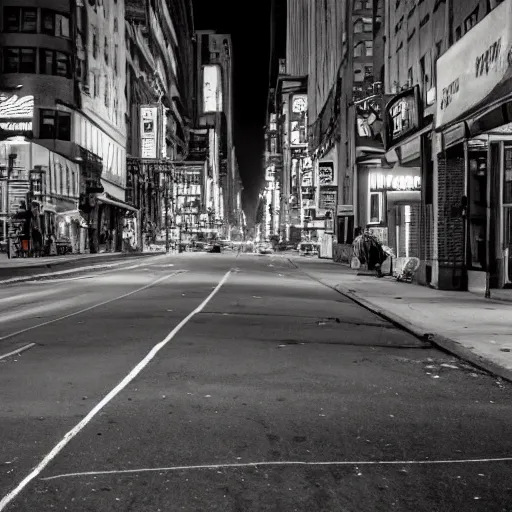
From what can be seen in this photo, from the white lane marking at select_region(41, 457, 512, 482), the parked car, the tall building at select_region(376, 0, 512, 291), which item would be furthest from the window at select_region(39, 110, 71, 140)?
the white lane marking at select_region(41, 457, 512, 482)

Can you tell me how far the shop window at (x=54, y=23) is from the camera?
5594cm

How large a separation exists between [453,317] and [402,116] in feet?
39.4

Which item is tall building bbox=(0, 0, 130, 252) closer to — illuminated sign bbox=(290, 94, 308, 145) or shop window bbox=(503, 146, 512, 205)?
shop window bbox=(503, 146, 512, 205)

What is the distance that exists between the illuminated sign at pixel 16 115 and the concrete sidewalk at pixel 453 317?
38.5 meters

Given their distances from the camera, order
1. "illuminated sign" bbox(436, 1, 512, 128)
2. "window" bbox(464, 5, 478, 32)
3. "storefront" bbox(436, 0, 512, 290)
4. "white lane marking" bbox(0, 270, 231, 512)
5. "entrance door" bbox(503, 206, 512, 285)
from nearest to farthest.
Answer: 1. "white lane marking" bbox(0, 270, 231, 512)
2. "illuminated sign" bbox(436, 1, 512, 128)
3. "storefront" bbox(436, 0, 512, 290)
4. "window" bbox(464, 5, 478, 32)
5. "entrance door" bbox(503, 206, 512, 285)

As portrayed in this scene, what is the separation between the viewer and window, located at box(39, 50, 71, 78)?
184 ft

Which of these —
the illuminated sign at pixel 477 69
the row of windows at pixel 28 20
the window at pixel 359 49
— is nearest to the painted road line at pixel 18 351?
the illuminated sign at pixel 477 69

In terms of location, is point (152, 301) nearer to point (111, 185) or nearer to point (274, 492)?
point (274, 492)

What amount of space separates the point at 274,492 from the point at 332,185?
5076 centimetres

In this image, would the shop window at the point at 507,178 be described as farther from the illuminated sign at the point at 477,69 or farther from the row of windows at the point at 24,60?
the row of windows at the point at 24,60

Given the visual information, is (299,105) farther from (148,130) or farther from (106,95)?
(106,95)

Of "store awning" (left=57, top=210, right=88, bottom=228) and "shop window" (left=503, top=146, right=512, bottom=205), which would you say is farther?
"store awning" (left=57, top=210, right=88, bottom=228)

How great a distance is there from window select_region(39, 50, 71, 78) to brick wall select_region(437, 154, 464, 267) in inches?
1779

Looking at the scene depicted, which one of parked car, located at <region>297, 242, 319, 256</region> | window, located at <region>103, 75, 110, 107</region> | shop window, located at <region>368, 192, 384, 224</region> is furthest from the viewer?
parked car, located at <region>297, 242, 319, 256</region>
